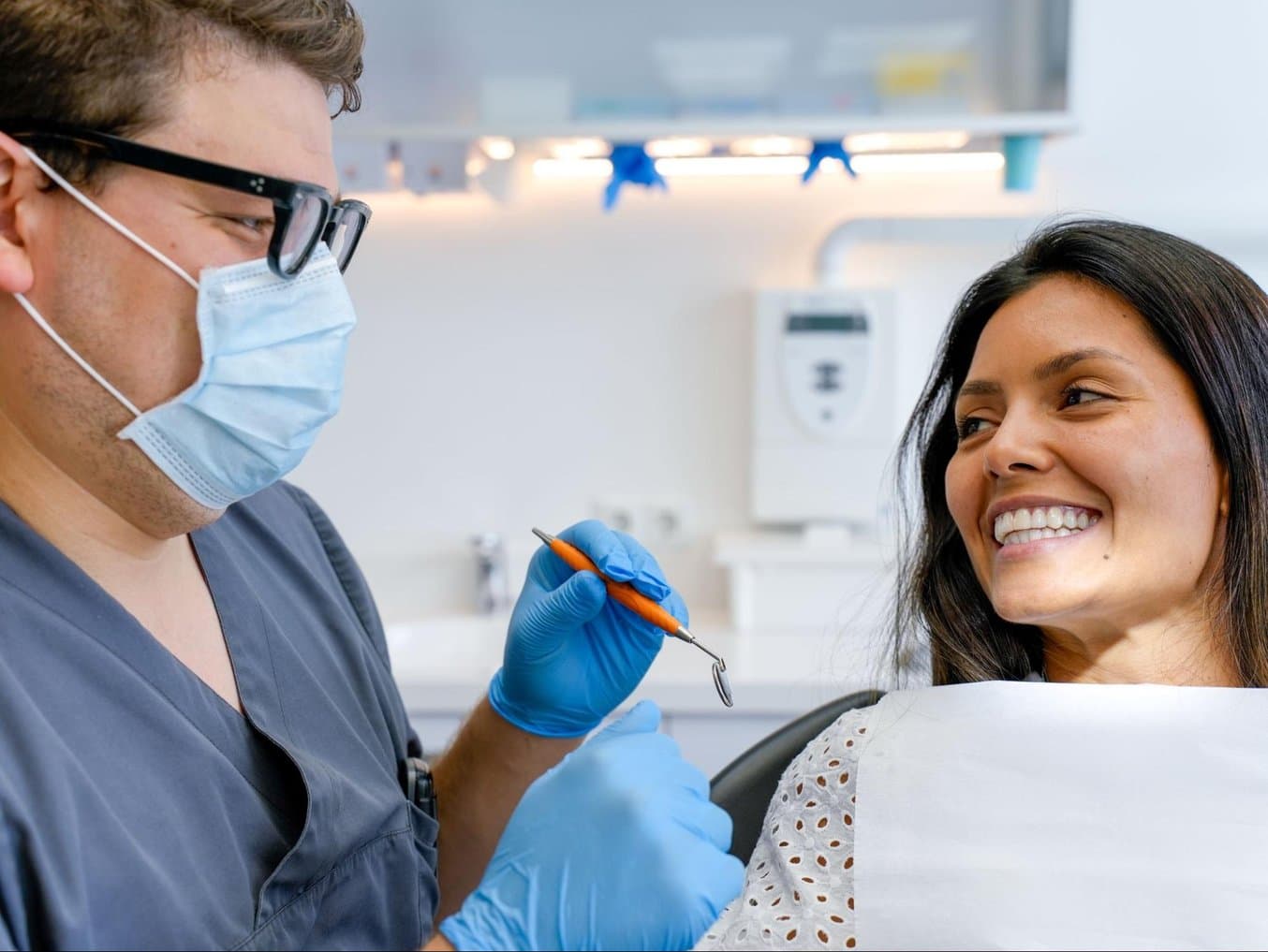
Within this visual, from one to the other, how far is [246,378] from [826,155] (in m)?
1.79

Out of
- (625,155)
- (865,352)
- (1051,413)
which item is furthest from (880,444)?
(1051,413)

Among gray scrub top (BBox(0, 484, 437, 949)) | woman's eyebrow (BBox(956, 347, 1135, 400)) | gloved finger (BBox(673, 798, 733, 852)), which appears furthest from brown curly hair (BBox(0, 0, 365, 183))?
woman's eyebrow (BBox(956, 347, 1135, 400))

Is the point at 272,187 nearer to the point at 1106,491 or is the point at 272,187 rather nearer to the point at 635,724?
the point at 635,724

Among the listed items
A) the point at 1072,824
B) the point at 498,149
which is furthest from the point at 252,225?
the point at 498,149

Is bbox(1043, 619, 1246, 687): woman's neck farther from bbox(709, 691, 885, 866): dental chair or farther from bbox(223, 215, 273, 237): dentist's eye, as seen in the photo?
bbox(223, 215, 273, 237): dentist's eye

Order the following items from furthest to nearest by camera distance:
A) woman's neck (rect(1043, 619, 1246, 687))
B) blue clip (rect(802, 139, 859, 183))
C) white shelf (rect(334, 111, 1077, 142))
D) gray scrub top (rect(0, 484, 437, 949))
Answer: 1. blue clip (rect(802, 139, 859, 183))
2. white shelf (rect(334, 111, 1077, 142))
3. woman's neck (rect(1043, 619, 1246, 687))
4. gray scrub top (rect(0, 484, 437, 949))

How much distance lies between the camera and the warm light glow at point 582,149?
106 inches

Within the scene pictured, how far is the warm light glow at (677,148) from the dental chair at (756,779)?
153cm

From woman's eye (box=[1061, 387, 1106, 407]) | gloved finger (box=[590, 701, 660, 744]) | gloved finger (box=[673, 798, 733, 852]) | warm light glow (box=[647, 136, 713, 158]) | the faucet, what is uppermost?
warm light glow (box=[647, 136, 713, 158])

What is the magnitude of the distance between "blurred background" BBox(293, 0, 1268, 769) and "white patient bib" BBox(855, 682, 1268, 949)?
102 centimetres

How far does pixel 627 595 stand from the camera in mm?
1259

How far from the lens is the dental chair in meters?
1.42

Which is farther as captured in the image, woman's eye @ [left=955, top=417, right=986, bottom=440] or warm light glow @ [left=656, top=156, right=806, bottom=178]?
warm light glow @ [left=656, top=156, right=806, bottom=178]

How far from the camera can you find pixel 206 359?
1.10 metres
